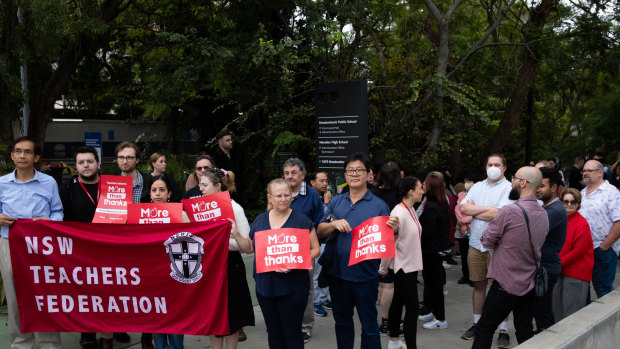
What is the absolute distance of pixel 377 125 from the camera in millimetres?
11633

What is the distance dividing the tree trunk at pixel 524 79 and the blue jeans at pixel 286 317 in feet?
35.2

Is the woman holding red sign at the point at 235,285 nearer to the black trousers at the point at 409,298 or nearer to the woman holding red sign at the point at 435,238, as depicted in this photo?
the black trousers at the point at 409,298

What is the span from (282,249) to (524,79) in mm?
11775

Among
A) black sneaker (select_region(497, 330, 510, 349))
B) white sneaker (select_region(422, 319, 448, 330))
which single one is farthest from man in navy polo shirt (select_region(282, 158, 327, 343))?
black sneaker (select_region(497, 330, 510, 349))

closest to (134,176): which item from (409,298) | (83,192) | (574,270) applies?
(83,192)

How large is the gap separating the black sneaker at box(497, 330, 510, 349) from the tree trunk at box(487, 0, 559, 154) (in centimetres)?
893

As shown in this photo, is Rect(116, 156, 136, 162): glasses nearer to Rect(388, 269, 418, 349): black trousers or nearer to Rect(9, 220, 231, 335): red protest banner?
Rect(9, 220, 231, 335): red protest banner

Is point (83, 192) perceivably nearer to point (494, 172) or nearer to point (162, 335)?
point (162, 335)

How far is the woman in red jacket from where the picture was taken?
5.20 meters

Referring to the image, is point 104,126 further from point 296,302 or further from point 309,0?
point 296,302

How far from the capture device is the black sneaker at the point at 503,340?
5672 millimetres

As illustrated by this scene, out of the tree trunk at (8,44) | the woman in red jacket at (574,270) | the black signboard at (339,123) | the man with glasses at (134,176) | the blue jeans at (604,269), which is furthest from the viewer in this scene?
the tree trunk at (8,44)

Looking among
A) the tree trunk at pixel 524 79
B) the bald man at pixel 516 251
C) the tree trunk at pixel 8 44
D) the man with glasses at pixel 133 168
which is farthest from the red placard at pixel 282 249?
the tree trunk at pixel 524 79

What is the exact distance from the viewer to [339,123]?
28.6ft
